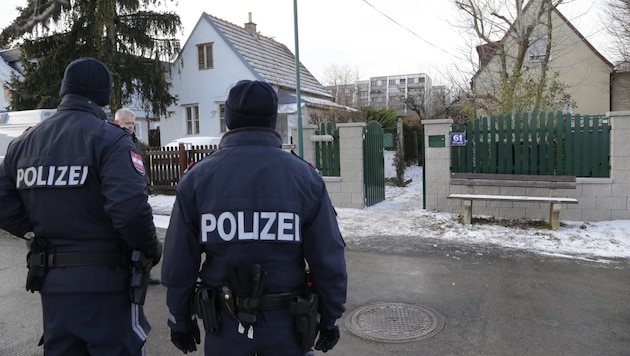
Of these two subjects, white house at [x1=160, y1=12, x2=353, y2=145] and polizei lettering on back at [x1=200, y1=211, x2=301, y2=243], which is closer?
polizei lettering on back at [x1=200, y1=211, x2=301, y2=243]

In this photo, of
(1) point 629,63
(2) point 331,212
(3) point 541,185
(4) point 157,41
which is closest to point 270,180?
(2) point 331,212

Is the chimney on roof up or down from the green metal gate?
up

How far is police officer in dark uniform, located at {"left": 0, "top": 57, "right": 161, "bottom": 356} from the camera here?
2.38 m

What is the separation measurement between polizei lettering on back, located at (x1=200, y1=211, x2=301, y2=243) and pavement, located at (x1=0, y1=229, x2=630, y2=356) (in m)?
2.07

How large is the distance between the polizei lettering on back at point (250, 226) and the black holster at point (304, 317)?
283mm

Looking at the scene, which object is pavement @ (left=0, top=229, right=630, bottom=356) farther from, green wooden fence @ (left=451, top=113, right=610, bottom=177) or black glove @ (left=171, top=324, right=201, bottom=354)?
green wooden fence @ (left=451, top=113, right=610, bottom=177)

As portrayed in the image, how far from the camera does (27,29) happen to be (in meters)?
4.06

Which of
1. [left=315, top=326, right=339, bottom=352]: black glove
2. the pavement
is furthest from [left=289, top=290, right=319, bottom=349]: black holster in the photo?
the pavement

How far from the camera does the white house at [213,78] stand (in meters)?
20.5

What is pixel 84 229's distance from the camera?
244cm

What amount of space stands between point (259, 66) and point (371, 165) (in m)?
12.5

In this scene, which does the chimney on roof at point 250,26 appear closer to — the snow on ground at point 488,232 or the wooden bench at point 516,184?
the snow on ground at point 488,232

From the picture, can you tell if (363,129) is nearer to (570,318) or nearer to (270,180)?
(570,318)

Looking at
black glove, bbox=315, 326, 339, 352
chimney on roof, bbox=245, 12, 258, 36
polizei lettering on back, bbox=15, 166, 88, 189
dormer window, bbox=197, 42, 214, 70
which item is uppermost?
chimney on roof, bbox=245, 12, 258, 36
